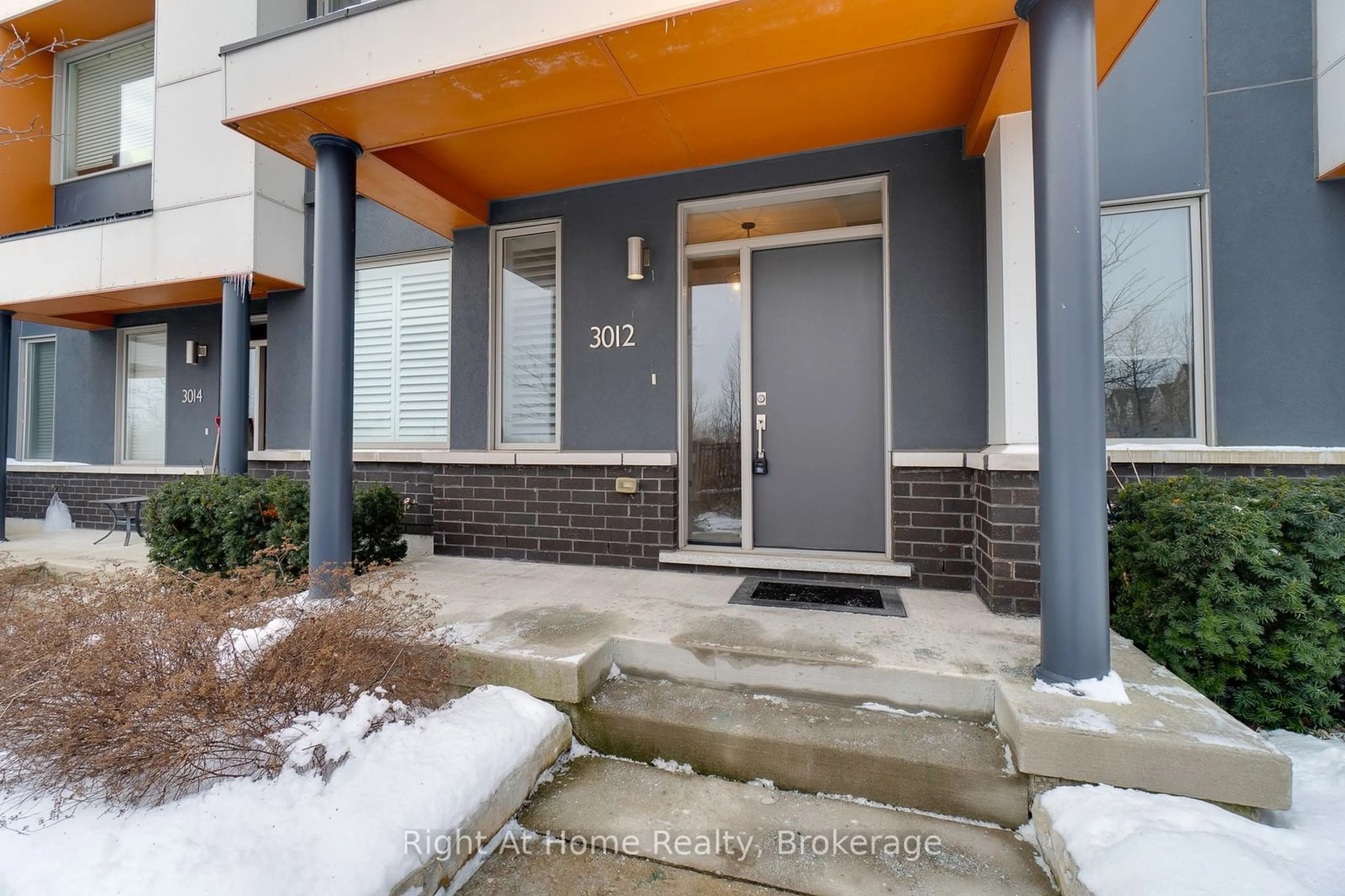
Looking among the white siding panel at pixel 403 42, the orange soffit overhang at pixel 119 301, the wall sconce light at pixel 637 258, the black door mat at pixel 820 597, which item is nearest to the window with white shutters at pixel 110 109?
the orange soffit overhang at pixel 119 301

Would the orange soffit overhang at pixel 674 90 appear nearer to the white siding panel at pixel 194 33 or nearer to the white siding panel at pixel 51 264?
the white siding panel at pixel 194 33

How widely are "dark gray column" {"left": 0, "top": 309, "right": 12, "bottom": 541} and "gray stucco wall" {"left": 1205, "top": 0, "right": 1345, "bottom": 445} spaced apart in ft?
34.9

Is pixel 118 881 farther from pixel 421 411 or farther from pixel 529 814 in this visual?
pixel 421 411

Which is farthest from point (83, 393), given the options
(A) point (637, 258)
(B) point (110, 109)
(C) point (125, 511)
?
(A) point (637, 258)

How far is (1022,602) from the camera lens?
9.73ft

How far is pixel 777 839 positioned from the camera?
177 cm

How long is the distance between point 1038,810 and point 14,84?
6297 mm

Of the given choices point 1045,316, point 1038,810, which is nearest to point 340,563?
point 1038,810

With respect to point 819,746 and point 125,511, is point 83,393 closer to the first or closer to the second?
point 125,511

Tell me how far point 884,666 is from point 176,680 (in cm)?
249

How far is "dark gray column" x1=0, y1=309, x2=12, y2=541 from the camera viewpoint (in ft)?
19.6

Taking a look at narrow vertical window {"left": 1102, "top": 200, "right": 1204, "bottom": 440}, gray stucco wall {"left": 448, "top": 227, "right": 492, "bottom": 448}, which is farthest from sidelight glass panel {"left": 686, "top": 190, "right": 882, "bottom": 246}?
gray stucco wall {"left": 448, "top": 227, "right": 492, "bottom": 448}

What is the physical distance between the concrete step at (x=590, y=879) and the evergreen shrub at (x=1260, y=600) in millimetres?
2045

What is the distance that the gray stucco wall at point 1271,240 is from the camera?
3.26m
